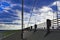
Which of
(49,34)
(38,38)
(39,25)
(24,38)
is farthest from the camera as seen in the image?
(39,25)

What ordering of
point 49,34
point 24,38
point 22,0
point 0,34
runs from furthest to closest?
point 0,34 → point 24,38 → point 22,0 → point 49,34

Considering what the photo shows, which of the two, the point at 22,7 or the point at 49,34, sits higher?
the point at 22,7

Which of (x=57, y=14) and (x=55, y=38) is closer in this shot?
(x=55, y=38)

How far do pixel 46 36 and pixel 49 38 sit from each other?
70cm

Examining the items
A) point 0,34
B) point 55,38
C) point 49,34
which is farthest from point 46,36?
point 0,34

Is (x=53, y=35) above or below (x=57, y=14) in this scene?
below

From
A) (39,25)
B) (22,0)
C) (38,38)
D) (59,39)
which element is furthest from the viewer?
(39,25)

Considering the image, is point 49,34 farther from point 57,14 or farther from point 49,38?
point 57,14

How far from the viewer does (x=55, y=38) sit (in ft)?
41.4

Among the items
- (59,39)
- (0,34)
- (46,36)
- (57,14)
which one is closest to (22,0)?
(57,14)

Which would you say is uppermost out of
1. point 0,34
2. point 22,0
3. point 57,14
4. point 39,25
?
point 22,0

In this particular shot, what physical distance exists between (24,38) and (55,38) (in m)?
8.65

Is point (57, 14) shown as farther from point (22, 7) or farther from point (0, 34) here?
point (0, 34)

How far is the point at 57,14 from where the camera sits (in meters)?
19.9
